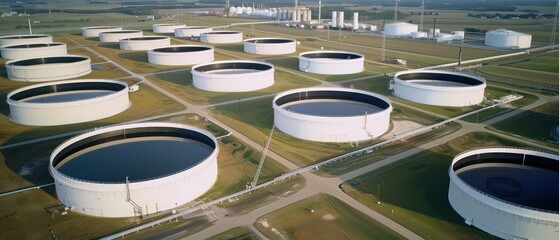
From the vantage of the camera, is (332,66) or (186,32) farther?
(186,32)

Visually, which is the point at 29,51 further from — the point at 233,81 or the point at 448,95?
the point at 448,95

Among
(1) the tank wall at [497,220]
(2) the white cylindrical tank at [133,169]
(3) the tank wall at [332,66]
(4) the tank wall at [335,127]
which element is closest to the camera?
(1) the tank wall at [497,220]

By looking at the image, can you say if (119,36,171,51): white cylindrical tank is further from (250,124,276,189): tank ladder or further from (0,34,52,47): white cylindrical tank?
(250,124,276,189): tank ladder

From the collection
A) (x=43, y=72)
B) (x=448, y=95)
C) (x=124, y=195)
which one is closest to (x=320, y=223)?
(x=124, y=195)

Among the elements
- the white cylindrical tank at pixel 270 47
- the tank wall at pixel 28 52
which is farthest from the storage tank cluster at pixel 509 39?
the tank wall at pixel 28 52

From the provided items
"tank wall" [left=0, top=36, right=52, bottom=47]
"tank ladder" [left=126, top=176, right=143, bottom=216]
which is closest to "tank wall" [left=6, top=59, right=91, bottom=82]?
"tank wall" [left=0, top=36, right=52, bottom=47]

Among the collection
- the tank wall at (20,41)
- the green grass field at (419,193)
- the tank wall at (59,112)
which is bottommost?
the green grass field at (419,193)

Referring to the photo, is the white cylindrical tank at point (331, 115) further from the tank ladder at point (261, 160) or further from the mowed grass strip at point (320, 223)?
the mowed grass strip at point (320, 223)
